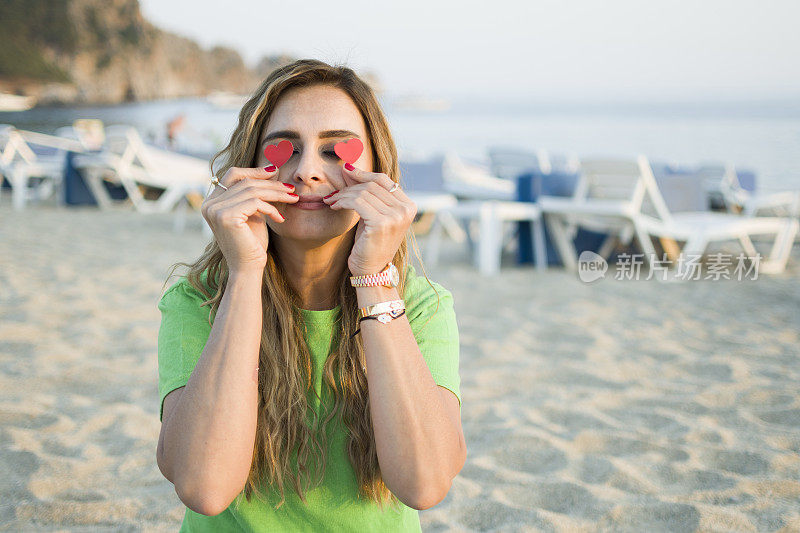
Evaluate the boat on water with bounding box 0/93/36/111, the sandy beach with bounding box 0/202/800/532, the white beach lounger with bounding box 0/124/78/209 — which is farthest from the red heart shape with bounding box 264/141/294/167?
the boat on water with bounding box 0/93/36/111

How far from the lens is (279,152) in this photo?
1.44 meters

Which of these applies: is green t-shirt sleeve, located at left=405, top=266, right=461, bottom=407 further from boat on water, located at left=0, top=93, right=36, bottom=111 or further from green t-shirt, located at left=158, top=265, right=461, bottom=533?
boat on water, located at left=0, top=93, right=36, bottom=111

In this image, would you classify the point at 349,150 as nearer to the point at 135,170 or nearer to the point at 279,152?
the point at 279,152

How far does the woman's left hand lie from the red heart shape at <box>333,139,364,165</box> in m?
0.03

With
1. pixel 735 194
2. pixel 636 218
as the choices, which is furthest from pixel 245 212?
pixel 735 194

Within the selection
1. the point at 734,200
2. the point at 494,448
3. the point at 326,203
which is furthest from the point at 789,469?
the point at 734,200

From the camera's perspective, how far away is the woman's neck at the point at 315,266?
4.96 feet

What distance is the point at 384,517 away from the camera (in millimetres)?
1565

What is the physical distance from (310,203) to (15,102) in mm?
91311

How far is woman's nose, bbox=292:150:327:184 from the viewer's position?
141 centimetres

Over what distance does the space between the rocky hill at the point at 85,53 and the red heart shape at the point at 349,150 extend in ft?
284

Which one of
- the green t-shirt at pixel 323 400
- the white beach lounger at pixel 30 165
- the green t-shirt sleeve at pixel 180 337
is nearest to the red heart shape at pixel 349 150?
the green t-shirt at pixel 323 400

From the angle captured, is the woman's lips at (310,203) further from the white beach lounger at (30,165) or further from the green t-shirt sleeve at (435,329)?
the white beach lounger at (30,165)

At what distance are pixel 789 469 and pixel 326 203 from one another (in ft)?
7.72
